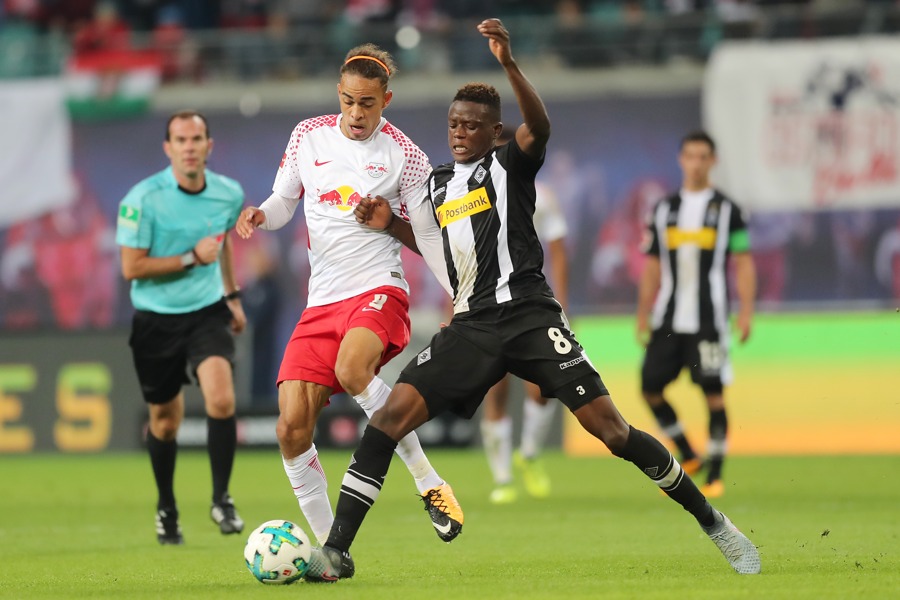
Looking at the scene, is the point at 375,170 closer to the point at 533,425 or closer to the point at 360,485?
the point at 360,485

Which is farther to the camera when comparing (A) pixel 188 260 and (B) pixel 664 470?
(A) pixel 188 260

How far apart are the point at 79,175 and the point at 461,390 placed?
1776cm

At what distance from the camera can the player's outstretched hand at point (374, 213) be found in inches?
271

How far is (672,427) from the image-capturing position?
11656 mm

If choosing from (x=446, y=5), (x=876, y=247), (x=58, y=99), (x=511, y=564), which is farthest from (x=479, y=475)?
(x=58, y=99)

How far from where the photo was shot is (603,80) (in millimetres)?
21000

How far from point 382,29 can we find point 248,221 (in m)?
14.9

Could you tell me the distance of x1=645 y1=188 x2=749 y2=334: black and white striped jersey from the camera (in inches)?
460

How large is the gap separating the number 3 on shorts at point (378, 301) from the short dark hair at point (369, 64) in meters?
1.02

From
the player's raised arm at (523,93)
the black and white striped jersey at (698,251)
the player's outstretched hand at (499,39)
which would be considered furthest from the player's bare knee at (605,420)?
the black and white striped jersey at (698,251)

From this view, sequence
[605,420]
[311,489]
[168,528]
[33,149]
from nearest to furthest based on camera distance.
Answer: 1. [605,420]
2. [311,489]
3. [168,528]
4. [33,149]

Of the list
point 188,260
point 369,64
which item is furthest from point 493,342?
point 188,260

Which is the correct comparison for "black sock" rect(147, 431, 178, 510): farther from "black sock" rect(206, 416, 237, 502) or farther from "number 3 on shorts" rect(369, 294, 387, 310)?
"number 3 on shorts" rect(369, 294, 387, 310)

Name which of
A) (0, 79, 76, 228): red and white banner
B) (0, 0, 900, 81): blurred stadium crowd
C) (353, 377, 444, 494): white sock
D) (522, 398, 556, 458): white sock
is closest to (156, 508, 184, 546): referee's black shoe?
(353, 377, 444, 494): white sock
